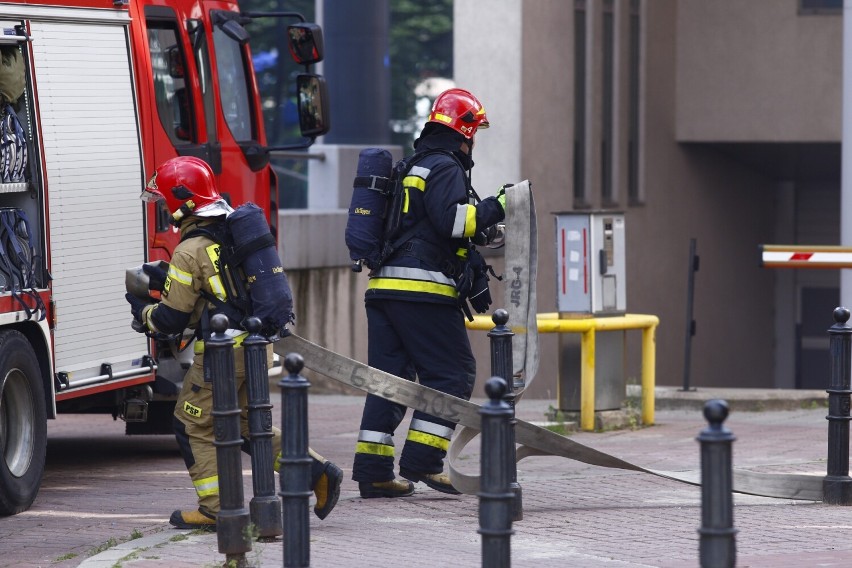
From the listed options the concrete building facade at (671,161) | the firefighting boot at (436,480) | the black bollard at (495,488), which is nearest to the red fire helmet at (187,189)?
the firefighting boot at (436,480)

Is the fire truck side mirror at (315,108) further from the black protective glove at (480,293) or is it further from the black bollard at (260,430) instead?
the black bollard at (260,430)

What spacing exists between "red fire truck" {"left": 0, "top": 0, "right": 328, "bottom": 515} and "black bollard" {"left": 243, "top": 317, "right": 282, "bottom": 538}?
5.45 feet

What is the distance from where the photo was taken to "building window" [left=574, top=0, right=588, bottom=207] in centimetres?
2020

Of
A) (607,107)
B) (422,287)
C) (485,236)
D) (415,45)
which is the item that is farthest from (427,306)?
(415,45)

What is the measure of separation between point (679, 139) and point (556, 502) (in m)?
14.9

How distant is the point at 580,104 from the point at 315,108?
32.1ft

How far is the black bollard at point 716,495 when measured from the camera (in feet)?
15.8

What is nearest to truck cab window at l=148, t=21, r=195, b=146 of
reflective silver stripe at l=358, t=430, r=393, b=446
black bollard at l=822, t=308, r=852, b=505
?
reflective silver stripe at l=358, t=430, r=393, b=446

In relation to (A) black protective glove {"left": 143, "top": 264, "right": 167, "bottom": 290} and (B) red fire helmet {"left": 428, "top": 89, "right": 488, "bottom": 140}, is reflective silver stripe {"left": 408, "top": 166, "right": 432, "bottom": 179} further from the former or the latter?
(A) black protective glove {"left": 143, "top": 264, "right": 167, "bottom": 290}

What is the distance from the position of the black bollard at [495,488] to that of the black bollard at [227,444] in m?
1.33

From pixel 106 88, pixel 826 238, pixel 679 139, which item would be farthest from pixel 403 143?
pixel 106 88

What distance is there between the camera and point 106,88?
9297mm

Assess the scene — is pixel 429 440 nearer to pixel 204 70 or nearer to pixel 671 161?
pixel 204 70

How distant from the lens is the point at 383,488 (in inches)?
331
